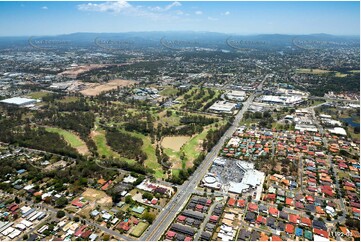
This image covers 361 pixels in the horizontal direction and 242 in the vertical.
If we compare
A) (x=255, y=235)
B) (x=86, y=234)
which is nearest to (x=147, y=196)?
(x=86, y=234)

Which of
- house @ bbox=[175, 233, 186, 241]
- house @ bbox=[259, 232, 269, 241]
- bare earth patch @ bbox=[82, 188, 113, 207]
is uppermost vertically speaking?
bare earth patch @ bbox=[82, 188, 113, 207]

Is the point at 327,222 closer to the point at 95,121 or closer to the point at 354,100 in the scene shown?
the point at 95,121

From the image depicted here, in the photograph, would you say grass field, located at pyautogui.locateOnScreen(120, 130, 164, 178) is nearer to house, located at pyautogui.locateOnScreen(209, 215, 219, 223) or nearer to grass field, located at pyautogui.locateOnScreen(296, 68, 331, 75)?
house, located at pyautogui.locateOnScreen(209, 215, 219, 223)

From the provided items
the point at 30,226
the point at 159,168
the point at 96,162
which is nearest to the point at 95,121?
the point at 96,162

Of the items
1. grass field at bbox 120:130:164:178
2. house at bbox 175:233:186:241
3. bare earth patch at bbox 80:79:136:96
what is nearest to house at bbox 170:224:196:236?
house at bbox 175:233:186:241

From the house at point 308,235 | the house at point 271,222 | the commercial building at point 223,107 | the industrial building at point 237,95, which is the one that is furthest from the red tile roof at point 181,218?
the industrial building at point 237,95

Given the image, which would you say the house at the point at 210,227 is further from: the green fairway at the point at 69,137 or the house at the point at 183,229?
the green fairway at the point at 69,137

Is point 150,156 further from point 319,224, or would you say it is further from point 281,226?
point 319,224

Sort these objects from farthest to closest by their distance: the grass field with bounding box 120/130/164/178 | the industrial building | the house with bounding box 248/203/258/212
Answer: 1. the industrial building
2. the grass field with bounding box 120/130/164/178
3. the house with bounding box 248/203/258/212
